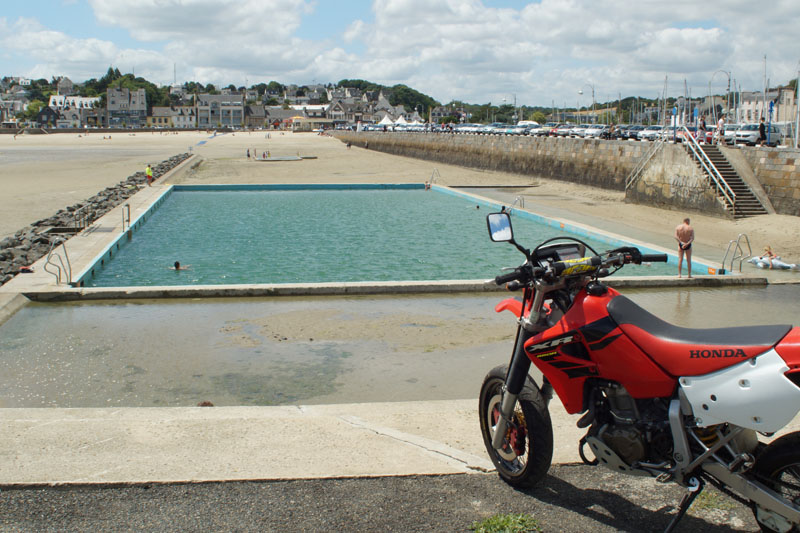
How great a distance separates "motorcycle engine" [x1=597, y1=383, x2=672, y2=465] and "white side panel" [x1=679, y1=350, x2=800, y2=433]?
0.26 m

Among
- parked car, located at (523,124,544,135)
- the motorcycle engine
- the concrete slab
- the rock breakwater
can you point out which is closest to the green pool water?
the rock breakwater

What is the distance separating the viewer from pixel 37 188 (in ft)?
111

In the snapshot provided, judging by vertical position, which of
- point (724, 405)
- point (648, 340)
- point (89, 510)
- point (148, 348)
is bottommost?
point (148, 348)

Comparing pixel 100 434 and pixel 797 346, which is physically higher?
pixel 797 346

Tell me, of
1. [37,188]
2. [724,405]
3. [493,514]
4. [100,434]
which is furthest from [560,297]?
[37,188]

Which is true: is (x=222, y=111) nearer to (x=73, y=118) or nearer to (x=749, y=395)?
(x=73, y=118)

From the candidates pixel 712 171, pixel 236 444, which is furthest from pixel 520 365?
pixel 712 171

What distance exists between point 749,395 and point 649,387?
1.54 feet

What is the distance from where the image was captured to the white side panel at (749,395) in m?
3.01

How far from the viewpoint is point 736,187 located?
26.3 m

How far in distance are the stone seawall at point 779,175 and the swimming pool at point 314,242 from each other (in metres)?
8.46

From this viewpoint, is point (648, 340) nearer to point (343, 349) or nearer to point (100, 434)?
point (100, 434)

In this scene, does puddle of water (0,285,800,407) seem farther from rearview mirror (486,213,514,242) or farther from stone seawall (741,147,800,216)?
stone seawall (741,147,800,216)

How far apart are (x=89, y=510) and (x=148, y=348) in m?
6.00
